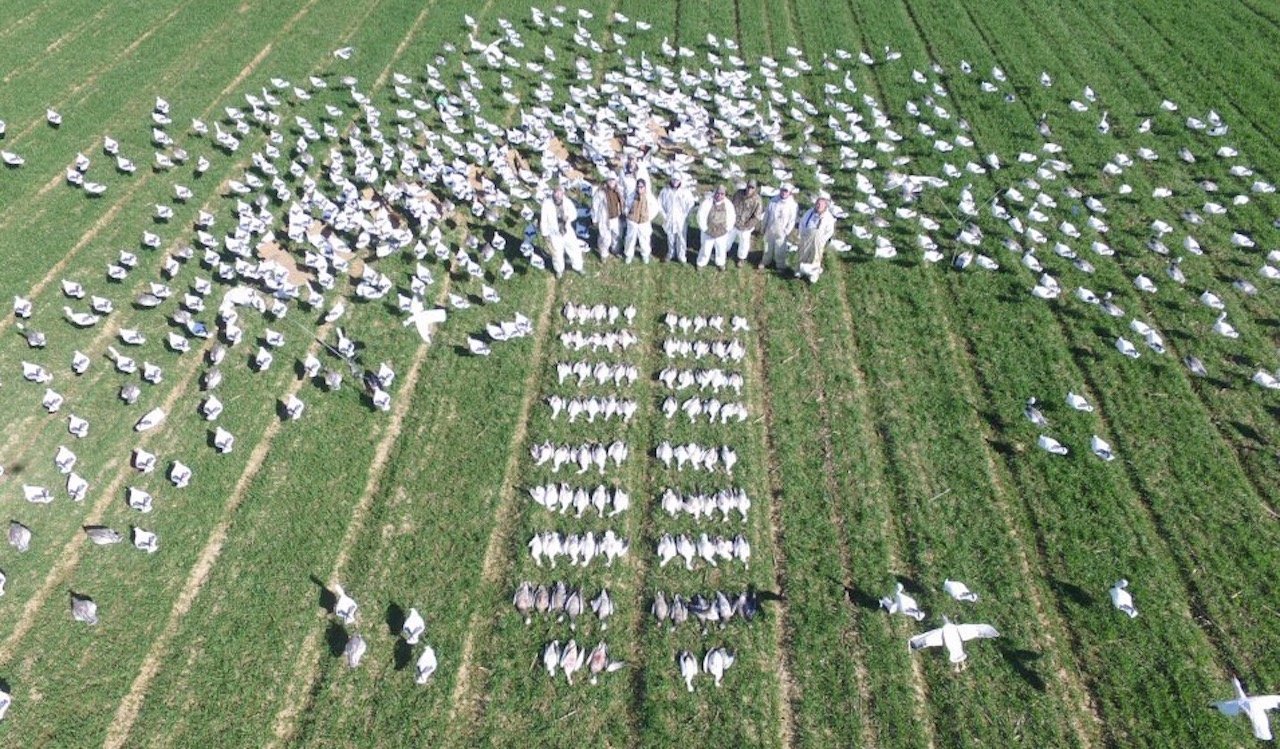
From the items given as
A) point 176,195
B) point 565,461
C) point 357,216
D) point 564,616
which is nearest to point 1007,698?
point 564,616

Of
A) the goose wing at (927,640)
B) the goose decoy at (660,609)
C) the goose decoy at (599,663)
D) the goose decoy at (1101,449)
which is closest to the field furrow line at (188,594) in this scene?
the goose decoy at (599,663)

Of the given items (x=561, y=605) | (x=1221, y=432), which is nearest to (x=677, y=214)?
(x=561, y=605)

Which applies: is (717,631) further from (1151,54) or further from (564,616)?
(1151,54)

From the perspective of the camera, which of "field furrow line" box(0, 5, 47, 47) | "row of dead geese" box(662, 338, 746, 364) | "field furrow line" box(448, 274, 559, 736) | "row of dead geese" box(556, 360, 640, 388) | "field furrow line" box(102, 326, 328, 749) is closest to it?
"field furrow line" box(102, 326, 328, 749)

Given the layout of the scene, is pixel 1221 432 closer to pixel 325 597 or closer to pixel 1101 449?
pixel 1101 449

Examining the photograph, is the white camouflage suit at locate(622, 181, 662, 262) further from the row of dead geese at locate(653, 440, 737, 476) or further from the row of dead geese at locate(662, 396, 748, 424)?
the row of dead geese at locate(653, 440, 737, 476)

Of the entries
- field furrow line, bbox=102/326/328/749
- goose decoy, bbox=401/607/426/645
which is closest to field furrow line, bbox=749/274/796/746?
goose decoy, bbox=401/607/426/645
